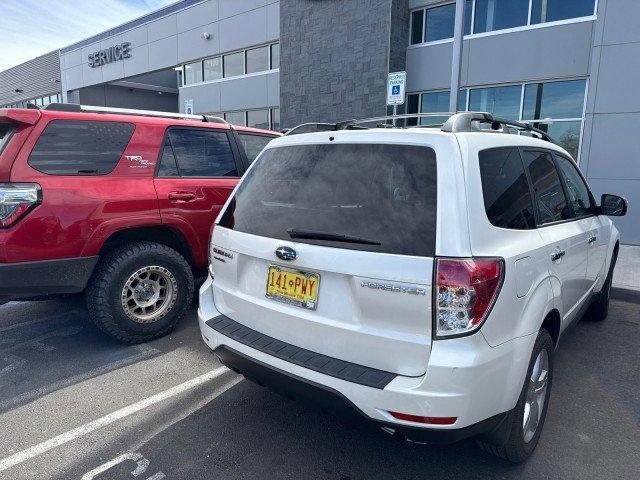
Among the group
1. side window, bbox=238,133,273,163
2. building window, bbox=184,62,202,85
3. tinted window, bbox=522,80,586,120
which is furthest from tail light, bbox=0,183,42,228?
building window, bbox=184,62,202,85

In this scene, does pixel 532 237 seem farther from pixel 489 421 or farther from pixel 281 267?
pixel 281 267

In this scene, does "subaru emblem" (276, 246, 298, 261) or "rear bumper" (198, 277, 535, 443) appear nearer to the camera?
"rear bumper" (198, 277, 535, 443)

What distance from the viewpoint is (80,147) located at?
141 inches

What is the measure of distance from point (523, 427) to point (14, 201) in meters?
3.57

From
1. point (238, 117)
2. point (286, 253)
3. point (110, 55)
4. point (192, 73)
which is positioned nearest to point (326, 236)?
point (286, 253)

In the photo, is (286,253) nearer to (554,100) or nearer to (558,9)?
(554,100)

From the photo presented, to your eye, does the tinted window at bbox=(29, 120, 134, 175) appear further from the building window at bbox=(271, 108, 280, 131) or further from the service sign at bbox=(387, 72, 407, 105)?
the building window at bbox=(271, 108, 280, 131)

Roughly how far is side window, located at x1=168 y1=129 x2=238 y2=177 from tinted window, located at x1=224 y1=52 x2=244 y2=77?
12.9m

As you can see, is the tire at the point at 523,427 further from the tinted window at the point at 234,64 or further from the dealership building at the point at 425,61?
the tinted window at the point at 234,64

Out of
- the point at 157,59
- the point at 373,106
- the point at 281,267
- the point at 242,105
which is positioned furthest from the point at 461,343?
the point at 157,59

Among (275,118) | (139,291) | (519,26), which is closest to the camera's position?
(139,291)

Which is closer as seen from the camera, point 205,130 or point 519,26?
point 205,130

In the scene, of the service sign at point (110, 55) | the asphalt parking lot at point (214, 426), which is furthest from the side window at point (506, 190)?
the service sign at point (110, 55)

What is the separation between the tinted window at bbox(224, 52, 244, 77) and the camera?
16331 mm
